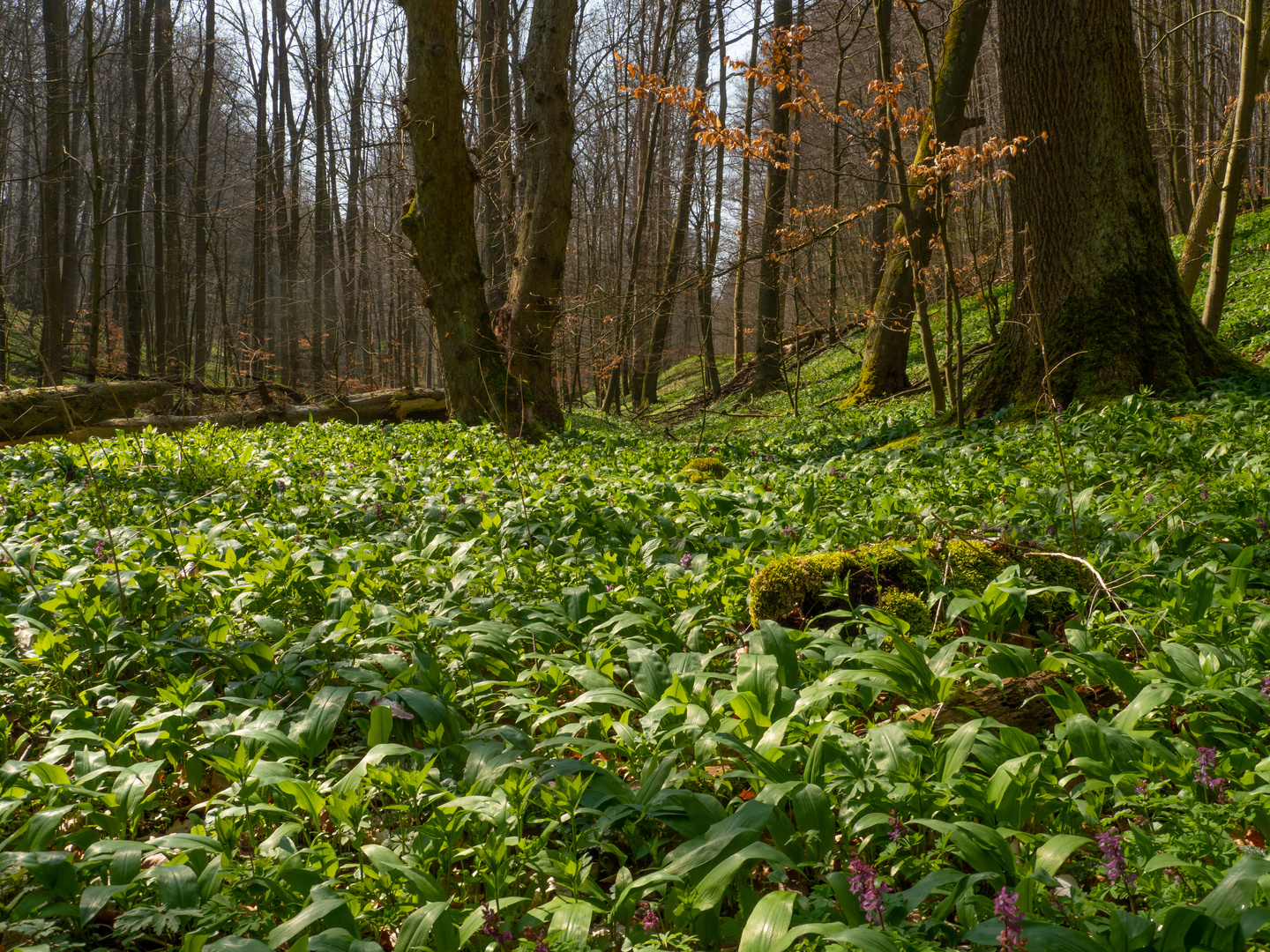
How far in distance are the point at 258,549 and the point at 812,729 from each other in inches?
123

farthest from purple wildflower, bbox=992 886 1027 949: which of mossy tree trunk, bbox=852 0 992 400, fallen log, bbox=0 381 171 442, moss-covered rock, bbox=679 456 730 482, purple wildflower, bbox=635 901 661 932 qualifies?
fallen log, bbox=0 381 171 442

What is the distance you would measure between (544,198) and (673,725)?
30.7 ft

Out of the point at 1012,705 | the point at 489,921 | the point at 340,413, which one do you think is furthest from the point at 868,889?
the point at 340,413

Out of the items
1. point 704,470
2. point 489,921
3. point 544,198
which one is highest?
point 544,198

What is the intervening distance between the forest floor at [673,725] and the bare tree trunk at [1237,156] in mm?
2934

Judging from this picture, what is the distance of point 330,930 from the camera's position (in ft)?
4.90

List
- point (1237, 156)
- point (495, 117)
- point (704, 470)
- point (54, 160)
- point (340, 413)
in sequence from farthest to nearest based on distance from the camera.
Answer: point (54, 160) < point (495, 117) < point (340, 413) < point (1237, 156) < point (704, 470)

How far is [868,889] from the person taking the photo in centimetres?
139

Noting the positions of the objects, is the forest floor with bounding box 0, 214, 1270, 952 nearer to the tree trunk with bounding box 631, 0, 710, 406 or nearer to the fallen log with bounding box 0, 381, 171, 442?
the fallen log with bounding box 0, 381, 171, 442

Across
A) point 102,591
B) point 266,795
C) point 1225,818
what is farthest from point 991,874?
point 102,591

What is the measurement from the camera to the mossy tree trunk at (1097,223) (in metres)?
5.76

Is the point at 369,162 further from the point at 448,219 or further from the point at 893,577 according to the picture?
the point at 893,577

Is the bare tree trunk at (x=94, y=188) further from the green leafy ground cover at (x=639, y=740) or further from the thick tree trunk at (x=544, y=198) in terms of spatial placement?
the green leafy ground cover at (x=639, y=740)

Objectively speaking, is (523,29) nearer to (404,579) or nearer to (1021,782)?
(404,579)
